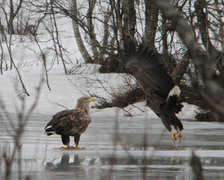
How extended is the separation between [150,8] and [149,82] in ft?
21.9

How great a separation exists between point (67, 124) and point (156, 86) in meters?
2.48

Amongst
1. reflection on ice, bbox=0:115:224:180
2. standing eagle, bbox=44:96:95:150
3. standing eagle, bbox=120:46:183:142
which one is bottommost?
reflection on ice, bbox=0:115:224:180

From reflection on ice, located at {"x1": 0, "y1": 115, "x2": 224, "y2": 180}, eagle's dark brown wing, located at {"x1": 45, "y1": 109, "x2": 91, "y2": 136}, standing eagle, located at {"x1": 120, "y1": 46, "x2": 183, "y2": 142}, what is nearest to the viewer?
reflection on ice, located at {"x1": 0, "y1": 115, "x2": 224, "y2": 180}

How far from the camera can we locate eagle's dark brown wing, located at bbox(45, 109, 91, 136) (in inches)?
243

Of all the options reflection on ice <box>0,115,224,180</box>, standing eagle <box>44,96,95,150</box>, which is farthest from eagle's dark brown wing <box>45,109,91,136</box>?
reflection on ice <box>0,115,224,180</box>

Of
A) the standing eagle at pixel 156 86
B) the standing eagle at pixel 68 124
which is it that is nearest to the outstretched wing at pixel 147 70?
the standing eagle at pixel 156 86

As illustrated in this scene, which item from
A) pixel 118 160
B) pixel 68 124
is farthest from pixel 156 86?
pixel 118 160

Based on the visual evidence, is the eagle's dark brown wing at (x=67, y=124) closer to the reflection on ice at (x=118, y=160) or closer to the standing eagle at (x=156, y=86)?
the reflection on ice at (x=118, y=160)

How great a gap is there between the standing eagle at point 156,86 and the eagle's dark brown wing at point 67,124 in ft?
6.54

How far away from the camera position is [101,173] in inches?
163

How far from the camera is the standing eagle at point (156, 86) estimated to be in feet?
26.5

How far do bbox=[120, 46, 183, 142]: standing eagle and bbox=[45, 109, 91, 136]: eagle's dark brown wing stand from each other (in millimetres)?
1992

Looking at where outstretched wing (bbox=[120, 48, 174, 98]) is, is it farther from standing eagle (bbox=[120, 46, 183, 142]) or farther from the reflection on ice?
the reflection on ice

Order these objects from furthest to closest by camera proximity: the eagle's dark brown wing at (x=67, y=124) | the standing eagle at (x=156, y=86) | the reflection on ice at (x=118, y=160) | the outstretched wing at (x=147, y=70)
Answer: the outstretched wing at (x=147, y=70)
the standing eagle at (x=156, y=86)
the eagle's dark brown wing at (x=67, y=124)
the reflection on ice at (x=118, y=160)
